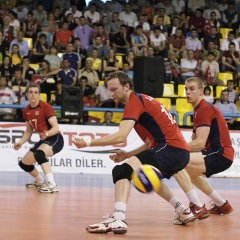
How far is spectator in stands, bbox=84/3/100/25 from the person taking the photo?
74.0 ft

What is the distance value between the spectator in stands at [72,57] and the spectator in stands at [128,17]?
3.53 meters

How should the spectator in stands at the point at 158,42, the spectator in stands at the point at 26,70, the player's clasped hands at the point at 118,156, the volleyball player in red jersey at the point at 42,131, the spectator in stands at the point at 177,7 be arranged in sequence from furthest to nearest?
1. the spectator in stands at the point at 177,7
2. the spectator in stands at the point at 158,42
3. the spectator in stands at the point at 26,70
4. the volleyball player in red jersey at the point at 42,131
5. the player's clasped hands at the point at 118,156

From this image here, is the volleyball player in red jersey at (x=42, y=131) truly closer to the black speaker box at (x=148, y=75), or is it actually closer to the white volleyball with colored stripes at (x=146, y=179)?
the black speaker box at (x=148, y=75)

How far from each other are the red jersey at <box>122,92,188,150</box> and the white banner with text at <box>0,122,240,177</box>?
9.17 meters

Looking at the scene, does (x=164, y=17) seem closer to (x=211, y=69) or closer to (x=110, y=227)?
(x=211, y=69)

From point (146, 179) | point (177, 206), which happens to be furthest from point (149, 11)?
point (146, 179)

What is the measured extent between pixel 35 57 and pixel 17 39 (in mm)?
791

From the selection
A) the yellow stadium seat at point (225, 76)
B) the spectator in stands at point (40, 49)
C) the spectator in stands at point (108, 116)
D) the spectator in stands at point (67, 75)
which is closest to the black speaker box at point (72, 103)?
the spectator in stands at point (108, 116)

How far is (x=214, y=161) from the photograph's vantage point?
848 centimetres

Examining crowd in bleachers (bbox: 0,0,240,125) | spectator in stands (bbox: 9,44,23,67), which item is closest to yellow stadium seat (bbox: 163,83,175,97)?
crowd in bleachers (bbox: 0,0,240,125)

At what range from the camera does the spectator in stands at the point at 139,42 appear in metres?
21.8

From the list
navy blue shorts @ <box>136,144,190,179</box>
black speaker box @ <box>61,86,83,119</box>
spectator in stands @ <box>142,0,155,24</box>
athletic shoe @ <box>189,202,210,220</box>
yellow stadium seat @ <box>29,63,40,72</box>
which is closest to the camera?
navy blue shorts @ <box>136,144,190,179</box>

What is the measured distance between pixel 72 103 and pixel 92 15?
6631 mm

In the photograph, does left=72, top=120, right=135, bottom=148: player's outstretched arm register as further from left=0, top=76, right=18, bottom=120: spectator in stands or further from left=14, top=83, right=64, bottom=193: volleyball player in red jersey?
left=0, top=76, right=18, bottom=120: spectator in stands
